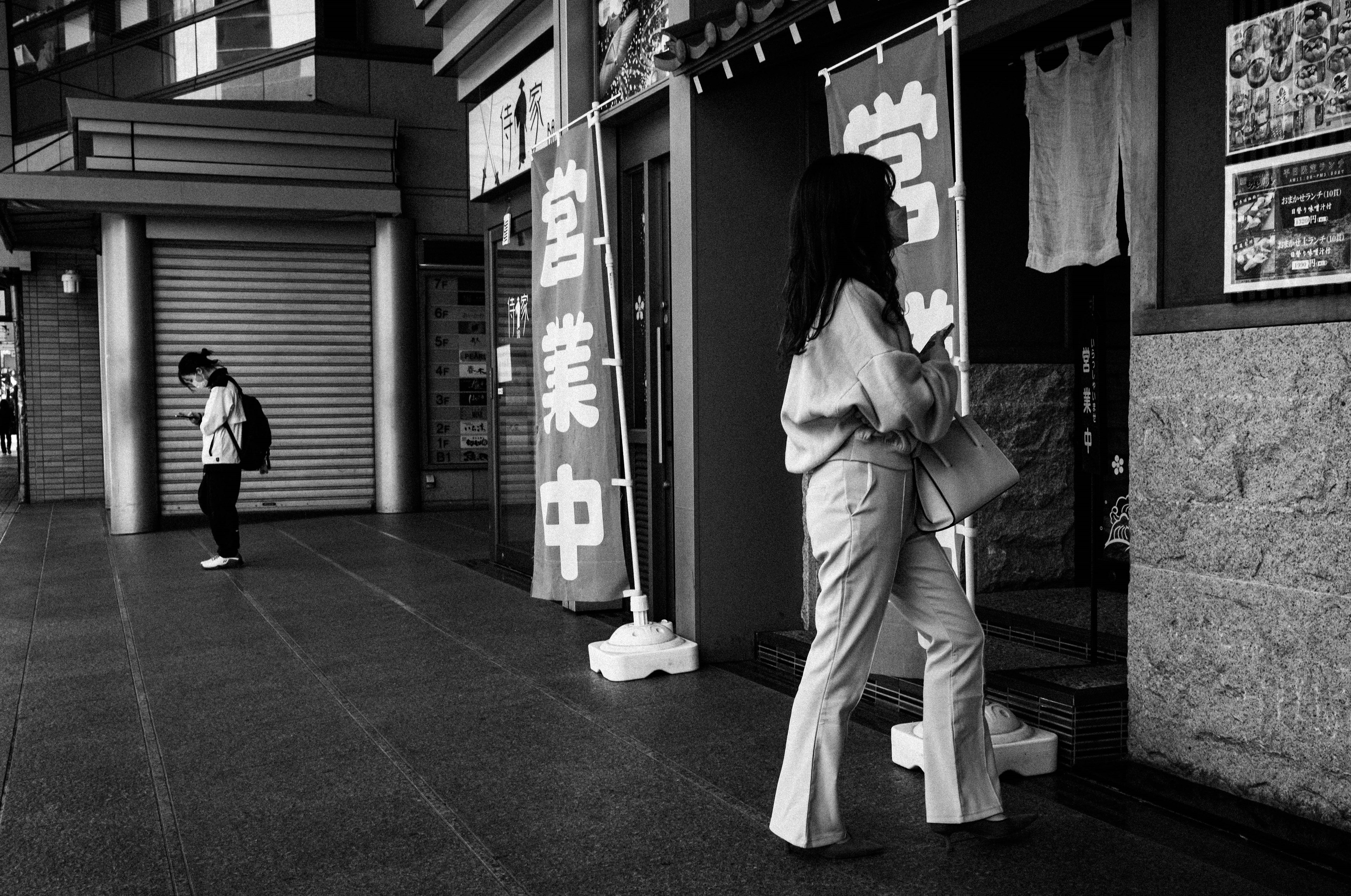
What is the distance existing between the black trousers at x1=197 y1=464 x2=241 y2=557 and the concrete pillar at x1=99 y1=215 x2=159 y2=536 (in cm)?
332

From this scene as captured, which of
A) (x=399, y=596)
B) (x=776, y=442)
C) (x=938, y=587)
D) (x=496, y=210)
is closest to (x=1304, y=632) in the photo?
(x=938, y=587)

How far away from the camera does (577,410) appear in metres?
6.23

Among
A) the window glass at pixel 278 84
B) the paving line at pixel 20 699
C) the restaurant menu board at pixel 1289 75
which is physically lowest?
the paving line at pixel 20 699

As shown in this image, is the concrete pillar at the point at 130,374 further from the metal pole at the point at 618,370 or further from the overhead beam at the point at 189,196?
the metal pole at the point at 618,370

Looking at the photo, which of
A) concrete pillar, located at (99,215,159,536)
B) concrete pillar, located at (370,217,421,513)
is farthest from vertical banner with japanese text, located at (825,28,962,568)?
concrete pillar, located at (99,215,159,536)

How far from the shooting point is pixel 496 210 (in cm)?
969

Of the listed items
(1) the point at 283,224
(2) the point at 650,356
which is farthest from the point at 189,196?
(2) the point at 650,356

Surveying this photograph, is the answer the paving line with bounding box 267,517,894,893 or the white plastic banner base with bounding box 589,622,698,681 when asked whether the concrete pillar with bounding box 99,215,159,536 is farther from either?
the white plastic banner base with bounding box 589,622,698,681

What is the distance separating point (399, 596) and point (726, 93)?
439 centimetres

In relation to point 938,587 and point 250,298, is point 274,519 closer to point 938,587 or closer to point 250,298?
point 250,298

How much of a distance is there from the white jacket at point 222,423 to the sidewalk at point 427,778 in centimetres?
273

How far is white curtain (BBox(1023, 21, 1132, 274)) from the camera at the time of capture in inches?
219

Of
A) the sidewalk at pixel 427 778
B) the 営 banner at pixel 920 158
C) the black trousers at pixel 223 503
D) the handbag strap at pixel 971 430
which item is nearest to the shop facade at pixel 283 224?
the black trousers at pixel 223 503

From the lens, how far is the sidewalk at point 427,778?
3424 mm
